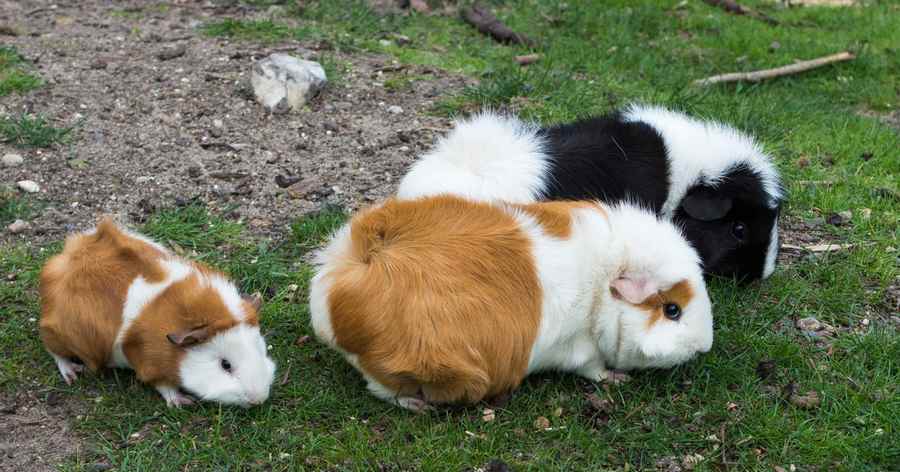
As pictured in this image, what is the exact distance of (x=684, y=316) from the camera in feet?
9.38

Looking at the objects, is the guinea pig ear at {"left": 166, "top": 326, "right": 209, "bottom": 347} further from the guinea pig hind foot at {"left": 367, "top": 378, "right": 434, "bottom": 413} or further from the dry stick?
the dry stick

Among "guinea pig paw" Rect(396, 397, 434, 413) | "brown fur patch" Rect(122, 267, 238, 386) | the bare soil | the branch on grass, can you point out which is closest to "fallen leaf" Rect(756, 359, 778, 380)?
"guinea pig paw" Rect(396, 397, 434, 413)

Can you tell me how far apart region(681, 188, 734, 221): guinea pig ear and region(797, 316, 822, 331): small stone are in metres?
0.47

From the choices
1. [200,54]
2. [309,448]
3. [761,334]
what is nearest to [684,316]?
[761,334]

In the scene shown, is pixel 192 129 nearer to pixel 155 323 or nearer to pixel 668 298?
pixel 155 323

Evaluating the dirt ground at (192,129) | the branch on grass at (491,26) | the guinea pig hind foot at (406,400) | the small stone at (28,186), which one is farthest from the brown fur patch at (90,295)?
the branch on grass at (491,26)

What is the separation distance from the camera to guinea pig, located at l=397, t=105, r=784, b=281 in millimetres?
3385

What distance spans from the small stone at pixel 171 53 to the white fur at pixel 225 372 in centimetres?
287

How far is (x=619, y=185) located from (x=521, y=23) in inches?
133

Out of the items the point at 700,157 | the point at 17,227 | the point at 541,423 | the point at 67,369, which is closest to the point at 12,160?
the point at 17,227

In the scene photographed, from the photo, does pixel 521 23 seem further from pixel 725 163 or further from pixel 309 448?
pixel 309 448

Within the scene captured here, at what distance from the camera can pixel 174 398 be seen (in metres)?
2.83

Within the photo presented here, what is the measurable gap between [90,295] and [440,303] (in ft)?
3.58

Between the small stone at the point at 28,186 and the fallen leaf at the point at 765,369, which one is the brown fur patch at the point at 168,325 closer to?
the small stone at the point at 28,186
